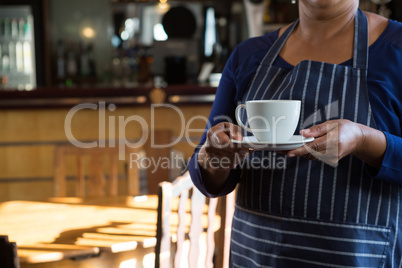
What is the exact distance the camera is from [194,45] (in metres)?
4.66

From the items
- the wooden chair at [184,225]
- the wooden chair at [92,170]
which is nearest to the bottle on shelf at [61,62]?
the wooden chair at [92,170]

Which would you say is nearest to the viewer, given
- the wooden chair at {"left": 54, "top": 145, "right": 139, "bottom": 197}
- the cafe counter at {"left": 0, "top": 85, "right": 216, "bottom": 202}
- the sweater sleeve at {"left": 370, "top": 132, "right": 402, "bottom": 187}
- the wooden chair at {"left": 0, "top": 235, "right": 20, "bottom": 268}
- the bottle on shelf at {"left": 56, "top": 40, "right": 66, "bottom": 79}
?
the wooden chair at {"left": 0, "top": 235, "right": 20, "bottom": 268}

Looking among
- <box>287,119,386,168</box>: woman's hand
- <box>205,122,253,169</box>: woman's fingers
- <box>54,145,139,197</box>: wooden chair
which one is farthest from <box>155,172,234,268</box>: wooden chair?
<box>54,145,139,197</box>: wooden chair

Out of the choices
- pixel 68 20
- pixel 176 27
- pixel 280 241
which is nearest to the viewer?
pixel 280 241

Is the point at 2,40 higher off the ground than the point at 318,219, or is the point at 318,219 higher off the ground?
the point at 2,40

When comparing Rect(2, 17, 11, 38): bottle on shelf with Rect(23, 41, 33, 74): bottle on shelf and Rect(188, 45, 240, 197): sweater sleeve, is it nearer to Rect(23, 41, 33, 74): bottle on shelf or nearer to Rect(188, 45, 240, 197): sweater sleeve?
Rect(23, 41, 33, 74): bottle on shelf

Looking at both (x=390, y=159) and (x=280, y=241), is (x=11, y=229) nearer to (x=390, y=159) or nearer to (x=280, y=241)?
(x=280, y=241)

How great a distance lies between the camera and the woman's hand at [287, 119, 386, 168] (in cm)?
76

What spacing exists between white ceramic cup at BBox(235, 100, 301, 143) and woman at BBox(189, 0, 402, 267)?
0.05 m

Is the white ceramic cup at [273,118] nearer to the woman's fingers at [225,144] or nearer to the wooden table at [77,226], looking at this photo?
the woman's fingers at [225,144]

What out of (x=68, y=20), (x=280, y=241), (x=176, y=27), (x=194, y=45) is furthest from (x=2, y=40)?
(x=280, y=241)

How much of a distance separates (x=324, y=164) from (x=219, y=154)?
19 centimetres

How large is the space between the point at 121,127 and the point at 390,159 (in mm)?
3026

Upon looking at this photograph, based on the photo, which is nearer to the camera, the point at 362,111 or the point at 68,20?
the point at 362,111
